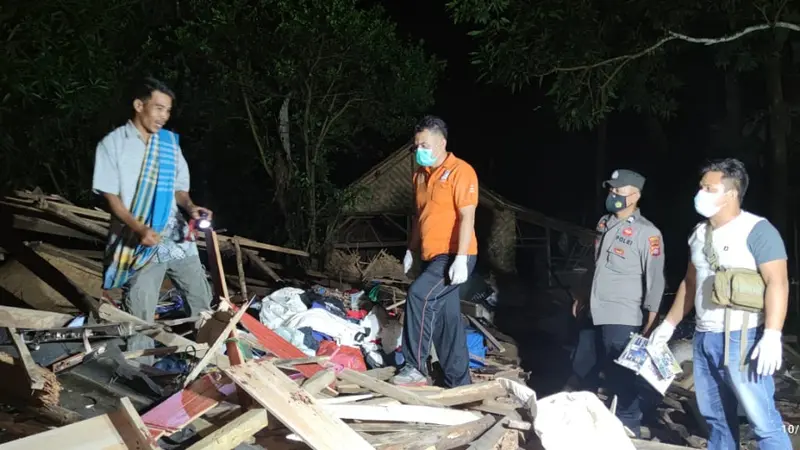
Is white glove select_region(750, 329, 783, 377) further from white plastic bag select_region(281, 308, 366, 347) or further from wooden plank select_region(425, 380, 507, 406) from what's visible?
white plastic bag select_region(281, 308, 366, 347)

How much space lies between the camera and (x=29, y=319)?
4441 millimetres

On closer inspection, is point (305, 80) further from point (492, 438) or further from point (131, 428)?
point (131, 428)

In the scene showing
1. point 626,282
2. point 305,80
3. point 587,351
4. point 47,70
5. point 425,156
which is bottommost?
point 587,351

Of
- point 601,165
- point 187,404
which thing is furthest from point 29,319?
point 601,165

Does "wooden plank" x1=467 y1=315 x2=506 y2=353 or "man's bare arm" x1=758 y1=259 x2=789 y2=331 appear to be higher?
"man's bare arm" x1=758 y1=259 x2=789 y2=331

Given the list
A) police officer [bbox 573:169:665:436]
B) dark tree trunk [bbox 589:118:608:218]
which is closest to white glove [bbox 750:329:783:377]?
police officer [bbox 573:169:665:436]

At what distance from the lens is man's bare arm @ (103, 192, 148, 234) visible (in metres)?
3.83

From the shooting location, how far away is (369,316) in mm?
6094

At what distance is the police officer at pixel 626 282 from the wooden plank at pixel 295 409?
2353 millimetres

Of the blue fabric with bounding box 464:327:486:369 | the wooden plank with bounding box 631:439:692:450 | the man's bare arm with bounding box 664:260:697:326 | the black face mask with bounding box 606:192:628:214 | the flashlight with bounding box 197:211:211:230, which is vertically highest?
the black face mask with bounding box 606:192:628:214

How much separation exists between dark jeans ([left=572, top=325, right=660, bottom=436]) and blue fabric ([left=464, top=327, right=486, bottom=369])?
4.23 feet

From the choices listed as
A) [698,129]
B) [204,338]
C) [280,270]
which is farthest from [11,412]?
[698,129]

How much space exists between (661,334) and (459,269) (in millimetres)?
1377

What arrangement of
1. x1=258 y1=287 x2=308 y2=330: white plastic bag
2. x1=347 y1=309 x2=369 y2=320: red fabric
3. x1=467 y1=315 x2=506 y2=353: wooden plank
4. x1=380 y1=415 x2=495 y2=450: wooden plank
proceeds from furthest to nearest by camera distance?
x1=467 y1=315 x2=506 y2=353: wooden plank, x1=347 y1=309 x2=369 y2=320: red fabric, x1=258 y1=287 x2=308 y2=330: white plastic bag, x1=380 y1=415 x2=495 y2=450: wooden plank
